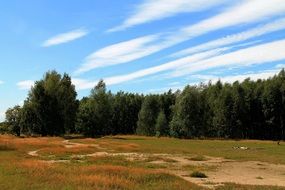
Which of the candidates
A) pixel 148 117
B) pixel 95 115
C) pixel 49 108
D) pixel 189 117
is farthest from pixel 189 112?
pixel 49 108

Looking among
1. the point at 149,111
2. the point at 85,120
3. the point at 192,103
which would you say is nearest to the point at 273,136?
the point at 192,103

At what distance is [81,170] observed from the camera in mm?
33688

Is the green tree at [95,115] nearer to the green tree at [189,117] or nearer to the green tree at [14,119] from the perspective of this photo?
the green tree at [14,119]

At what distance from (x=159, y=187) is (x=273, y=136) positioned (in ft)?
389

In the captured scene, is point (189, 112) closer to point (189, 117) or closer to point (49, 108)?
point (189, 117)

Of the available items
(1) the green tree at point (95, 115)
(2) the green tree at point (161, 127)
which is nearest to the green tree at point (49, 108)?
(1) the green tree at point (95, 115)

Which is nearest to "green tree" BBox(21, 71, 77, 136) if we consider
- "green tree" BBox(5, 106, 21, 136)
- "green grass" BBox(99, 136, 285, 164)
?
"green tree" BBox(5, 106, 21, 136)

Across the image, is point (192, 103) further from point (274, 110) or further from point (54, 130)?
point (54, 130)

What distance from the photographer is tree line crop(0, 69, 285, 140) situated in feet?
435

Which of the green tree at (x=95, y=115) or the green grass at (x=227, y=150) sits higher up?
the green tree at (x=95, y=115)

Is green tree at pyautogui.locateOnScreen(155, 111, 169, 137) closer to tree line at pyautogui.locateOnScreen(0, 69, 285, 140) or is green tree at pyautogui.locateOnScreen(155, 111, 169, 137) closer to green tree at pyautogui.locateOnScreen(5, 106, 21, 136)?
tree line at pyautogui.locateOnScreen(0, 69, 285, 140)

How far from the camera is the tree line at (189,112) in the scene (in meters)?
132

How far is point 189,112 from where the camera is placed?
137000mm

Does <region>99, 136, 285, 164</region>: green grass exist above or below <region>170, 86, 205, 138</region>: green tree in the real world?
below
